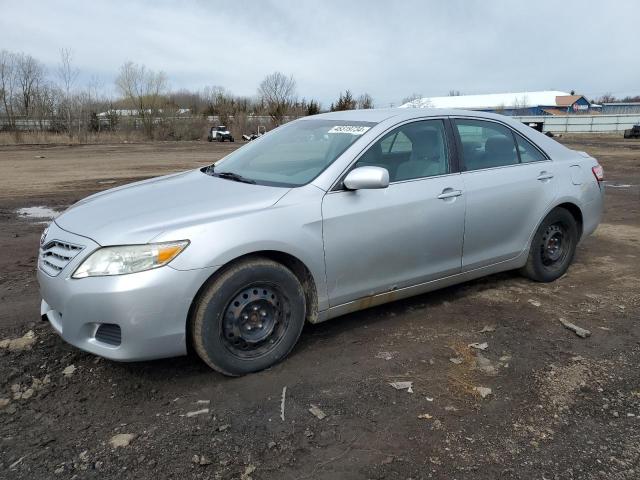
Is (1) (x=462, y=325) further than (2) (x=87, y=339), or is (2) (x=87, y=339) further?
(1) (x=462, y=325)

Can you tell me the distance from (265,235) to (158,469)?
54.3 inches

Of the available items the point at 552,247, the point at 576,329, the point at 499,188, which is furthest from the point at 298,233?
the point at 552,247

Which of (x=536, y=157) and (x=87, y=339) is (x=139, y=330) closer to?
(x=87, y=339)

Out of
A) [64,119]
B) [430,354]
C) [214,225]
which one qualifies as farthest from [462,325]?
[64,119]

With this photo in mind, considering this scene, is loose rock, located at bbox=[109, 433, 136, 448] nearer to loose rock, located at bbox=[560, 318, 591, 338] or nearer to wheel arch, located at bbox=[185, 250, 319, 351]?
wheel arch, located at bbox=[185, 250, 319, 351]

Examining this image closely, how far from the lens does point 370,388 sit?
319 cm

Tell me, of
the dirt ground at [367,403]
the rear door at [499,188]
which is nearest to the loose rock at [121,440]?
the dirt ground at [367,403]

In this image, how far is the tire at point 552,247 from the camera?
15.9 ft

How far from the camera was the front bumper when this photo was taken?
2.85m

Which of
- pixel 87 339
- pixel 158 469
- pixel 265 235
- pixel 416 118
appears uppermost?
pixel 416 118

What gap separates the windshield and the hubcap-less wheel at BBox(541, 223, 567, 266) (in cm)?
217

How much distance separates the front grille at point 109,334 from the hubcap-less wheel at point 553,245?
378cm

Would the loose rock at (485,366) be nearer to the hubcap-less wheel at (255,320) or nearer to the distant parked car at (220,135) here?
the hubcap-less wheel at (255,320)

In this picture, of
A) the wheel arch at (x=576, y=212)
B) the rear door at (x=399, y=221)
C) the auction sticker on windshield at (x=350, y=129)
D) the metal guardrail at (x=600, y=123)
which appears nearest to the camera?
the rear door at (x=399, y=221)
